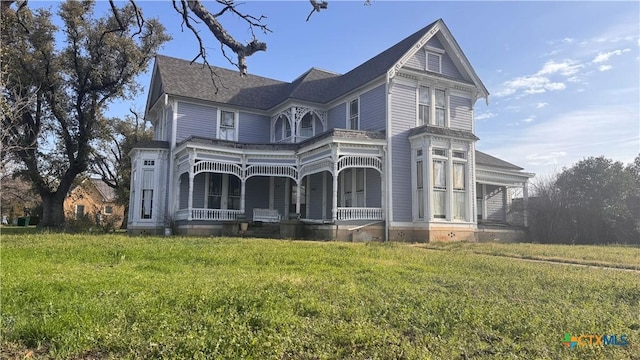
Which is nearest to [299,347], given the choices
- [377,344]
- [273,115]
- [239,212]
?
[377,344]

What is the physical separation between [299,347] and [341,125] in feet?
60.5

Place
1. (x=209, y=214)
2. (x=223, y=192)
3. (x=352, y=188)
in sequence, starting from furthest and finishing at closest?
(x=223, y=192) → (x=352, y=188) → (x=209, y=214)

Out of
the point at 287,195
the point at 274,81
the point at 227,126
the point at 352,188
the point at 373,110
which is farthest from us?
the point at 274,81

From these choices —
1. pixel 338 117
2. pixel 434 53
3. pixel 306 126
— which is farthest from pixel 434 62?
pixel 306 126

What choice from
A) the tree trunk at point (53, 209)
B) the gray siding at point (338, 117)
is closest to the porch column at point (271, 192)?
the gray siding at point (338, 117)

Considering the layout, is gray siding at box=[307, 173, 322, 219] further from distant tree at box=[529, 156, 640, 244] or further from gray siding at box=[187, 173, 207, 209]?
distant tree at box=[529, 156, 640, 244]

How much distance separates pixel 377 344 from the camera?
4.02 metres

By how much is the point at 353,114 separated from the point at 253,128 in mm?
5659

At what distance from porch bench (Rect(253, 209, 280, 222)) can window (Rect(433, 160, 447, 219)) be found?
22.8 ft

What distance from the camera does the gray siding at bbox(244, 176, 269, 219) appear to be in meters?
22.5

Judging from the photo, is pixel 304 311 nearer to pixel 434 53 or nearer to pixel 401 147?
pixel 401 147

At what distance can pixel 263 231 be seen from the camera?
62.6 ft

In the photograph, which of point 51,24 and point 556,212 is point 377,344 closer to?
point 556,212

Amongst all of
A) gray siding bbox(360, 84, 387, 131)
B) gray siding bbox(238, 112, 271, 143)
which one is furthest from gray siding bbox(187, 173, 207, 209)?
gray siding bbox(360, 84, 387, 131)
